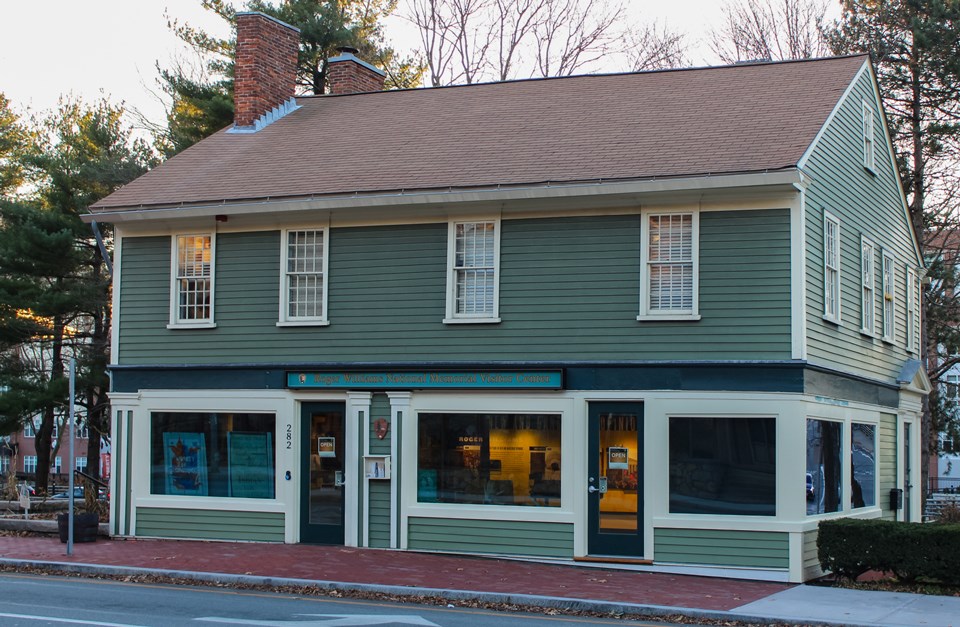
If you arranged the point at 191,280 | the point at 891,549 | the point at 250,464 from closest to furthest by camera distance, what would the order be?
the point at 891,549 < the point at 250,464 < the point at 191,280

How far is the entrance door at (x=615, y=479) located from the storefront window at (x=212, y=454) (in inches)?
217

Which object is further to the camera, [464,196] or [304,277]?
[304,277]

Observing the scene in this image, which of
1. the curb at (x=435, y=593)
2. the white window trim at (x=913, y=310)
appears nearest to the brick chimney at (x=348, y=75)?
the white window trim at (x=913, y=310)

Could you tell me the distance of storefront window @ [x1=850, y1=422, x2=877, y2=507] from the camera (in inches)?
735

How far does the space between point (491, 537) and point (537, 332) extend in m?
3.24

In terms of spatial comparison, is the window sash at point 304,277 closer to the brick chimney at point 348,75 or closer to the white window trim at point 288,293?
the white window trim at point 288,293

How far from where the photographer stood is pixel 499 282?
17562 mm

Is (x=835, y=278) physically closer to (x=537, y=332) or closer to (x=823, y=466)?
(x=823, y=466)

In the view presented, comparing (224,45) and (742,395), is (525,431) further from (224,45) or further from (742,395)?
(224,45)

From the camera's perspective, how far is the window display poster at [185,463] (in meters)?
19.3

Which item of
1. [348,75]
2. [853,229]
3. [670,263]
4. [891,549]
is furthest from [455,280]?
[348,75]

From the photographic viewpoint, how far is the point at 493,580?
48.5 ft

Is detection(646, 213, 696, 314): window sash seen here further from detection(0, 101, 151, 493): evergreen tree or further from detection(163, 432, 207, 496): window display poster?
detection(0, 101, 151, 493): evergreen tree

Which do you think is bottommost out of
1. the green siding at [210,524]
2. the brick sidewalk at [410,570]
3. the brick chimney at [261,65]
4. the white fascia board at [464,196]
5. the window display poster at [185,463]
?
the brick sidewalk at [410,570]
